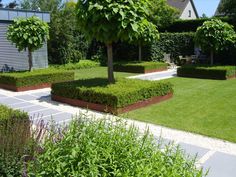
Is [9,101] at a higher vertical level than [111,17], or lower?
lower

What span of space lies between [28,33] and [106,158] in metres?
11.3

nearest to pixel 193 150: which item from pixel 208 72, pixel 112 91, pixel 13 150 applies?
pixel 13 150

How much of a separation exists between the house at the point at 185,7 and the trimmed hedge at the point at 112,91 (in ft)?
117

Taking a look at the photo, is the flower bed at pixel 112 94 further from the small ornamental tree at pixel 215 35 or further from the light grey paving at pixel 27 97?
the small ornamental tree at pixel 215 35

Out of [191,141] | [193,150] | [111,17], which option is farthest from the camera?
[111,17]

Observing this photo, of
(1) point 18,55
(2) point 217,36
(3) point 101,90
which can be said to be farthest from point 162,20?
(3) point 101,90

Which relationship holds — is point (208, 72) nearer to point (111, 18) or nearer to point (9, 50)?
point (111, 18)

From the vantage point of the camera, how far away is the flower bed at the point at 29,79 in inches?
484

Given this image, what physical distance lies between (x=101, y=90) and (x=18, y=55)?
9.49 meters

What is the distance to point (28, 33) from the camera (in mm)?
13086

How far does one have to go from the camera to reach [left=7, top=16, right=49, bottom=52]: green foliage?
1308 centimetres

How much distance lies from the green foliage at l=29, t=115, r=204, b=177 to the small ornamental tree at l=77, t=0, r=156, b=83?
20.4ft

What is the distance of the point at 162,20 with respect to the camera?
84.6ft

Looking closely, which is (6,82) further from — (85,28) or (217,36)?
(217,36)
